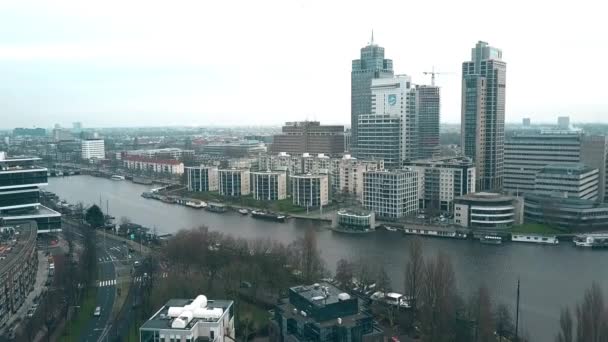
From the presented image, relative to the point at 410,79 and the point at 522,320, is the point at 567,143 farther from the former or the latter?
the point at 522,320

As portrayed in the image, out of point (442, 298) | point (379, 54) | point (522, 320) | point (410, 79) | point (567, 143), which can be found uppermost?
point (379, 54)

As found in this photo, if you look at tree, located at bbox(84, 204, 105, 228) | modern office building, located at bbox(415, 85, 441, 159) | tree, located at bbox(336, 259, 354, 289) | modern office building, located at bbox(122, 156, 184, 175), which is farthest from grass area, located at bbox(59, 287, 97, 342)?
modern office building, located at bbox(415, 85, 441, 159)

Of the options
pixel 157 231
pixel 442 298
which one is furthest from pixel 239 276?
pixel 157 231

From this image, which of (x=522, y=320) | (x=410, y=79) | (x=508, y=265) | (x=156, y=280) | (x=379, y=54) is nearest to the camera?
(x=522, y=320)

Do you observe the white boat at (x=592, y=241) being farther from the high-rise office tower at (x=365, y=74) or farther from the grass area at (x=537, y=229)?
the high-rise office tower at (x=365, y=74)

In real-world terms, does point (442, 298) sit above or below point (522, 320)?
above

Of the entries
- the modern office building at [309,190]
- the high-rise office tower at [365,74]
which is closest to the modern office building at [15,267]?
the modern office building at [309,190]
